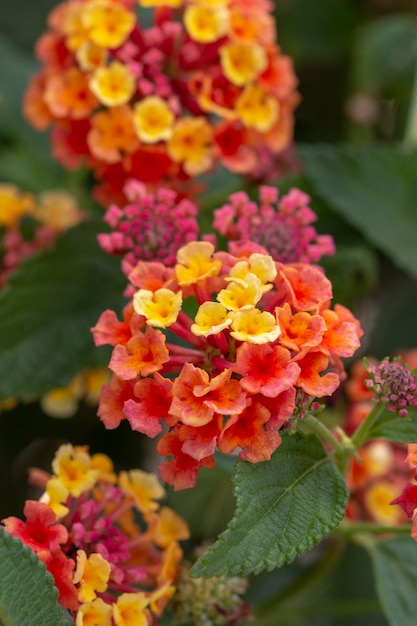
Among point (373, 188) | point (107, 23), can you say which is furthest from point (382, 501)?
point (107, 23)

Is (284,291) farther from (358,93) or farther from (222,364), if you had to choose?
(358,93)

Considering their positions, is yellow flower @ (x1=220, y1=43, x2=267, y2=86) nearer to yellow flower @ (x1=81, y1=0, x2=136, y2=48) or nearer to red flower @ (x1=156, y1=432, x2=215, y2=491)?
yellow flower @ (x1=81, y1=0, x2=136, y2=48)

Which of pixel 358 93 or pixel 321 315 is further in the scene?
pixel 358 93

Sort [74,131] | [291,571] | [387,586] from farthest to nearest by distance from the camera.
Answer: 1. [291,571]
2. [74,131]
3. [387,586]

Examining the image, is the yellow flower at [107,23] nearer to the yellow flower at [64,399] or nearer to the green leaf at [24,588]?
the yellow flower at [64,399]

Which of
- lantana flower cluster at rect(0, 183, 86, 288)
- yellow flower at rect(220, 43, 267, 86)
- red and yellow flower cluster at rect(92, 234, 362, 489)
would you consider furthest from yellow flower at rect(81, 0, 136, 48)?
red and yellow flower cluster at rect(92, 234, 362, 489)

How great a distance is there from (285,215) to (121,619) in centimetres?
38

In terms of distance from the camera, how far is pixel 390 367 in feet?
2.19

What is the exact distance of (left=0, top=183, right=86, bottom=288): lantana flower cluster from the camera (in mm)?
1045

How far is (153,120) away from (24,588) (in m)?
0.50

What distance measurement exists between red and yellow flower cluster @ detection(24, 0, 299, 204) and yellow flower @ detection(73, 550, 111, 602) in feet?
1.43

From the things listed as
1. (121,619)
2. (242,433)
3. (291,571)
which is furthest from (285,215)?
(291,571)

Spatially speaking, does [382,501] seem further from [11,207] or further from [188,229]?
[11,207]

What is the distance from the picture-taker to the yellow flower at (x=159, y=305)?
655mm
